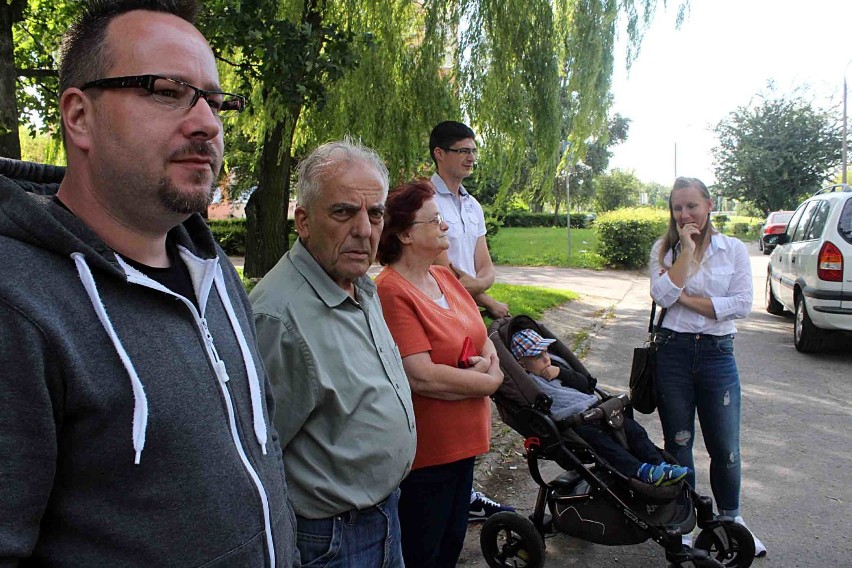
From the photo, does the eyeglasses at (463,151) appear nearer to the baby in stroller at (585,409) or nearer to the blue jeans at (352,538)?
the baby in stroller at (585,409)

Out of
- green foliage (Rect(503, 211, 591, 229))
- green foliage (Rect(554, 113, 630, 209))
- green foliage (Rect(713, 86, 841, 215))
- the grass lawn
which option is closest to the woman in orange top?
the grass lawn

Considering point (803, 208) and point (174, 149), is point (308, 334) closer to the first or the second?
A: point (174, 149)

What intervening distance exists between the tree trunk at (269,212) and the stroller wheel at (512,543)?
5.42 metres

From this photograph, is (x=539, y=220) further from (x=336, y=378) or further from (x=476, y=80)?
(x=336, y=378)

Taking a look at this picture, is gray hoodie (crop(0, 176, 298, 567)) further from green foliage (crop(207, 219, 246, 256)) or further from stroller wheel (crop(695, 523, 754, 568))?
green foliage (crop(207, 219, 246, 256))

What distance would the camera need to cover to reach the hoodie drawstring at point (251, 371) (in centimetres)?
148

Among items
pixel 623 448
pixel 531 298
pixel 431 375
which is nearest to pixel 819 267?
pixel 531 298

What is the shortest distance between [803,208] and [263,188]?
7641 millimetres

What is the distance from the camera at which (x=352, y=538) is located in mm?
2049

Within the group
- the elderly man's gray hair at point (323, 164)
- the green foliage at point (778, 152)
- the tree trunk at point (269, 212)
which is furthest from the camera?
the green foliage at point (778, 152)

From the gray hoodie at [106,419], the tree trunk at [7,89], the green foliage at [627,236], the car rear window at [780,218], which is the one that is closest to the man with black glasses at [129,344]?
the gray hoodie at [106,419]

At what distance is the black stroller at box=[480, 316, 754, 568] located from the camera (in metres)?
3.29

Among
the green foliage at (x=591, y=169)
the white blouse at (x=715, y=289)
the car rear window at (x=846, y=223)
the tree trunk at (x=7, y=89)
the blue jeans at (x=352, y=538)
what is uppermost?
the green foliage at (x=591, y=169)

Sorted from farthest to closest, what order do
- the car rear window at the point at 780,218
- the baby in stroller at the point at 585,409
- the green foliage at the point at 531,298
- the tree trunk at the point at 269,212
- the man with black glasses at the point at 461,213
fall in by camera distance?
the car rear window at the point at 780,218
the green foliage at the point at 531,298
the tree trunk at the point at 269,212
the man with black glasses at the point at 461,213
the baby in stroller at the point at 585,409
